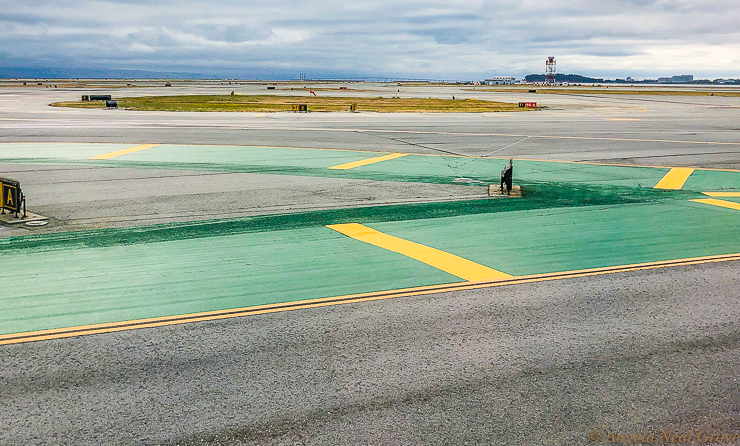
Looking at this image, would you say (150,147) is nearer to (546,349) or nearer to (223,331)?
(223,331)

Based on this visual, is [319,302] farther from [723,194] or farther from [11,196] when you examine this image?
[723,194]

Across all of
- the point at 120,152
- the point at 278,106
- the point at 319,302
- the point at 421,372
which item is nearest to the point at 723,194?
the point at 319,302

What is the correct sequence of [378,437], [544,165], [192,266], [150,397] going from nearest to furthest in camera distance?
1. [378,437]
2. [150,397]
3. [192,266]
4. [544,165]

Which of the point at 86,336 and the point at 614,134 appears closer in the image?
the point at 86,336

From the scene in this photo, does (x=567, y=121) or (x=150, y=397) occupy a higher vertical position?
(x=567, y=121)

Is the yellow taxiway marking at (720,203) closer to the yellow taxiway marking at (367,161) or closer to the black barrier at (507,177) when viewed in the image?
the black barrier at (507,177)

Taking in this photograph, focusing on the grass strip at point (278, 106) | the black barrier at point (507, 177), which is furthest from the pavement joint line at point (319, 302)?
the grass strip at point (278, 106)

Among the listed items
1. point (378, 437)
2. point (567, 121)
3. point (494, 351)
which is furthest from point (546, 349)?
point (567, 121)

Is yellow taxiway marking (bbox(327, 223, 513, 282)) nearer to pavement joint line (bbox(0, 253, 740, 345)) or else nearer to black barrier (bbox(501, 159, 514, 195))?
pavement joint line (bbox(0, 253, 740, 345))
